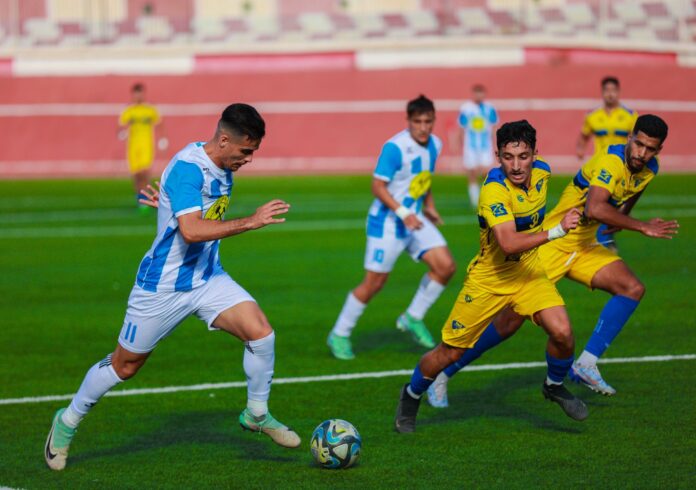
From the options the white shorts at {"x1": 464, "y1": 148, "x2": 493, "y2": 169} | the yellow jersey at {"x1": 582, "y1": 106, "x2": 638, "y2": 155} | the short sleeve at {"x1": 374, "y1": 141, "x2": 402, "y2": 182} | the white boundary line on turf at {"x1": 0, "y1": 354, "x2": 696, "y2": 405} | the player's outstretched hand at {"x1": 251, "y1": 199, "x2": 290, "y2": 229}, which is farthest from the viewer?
the white shorts at {"x1": 464, "y1": 148, "x2": 493, "y2": 169}

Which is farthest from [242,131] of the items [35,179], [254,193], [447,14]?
[447,14]

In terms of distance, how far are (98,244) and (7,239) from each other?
199cm

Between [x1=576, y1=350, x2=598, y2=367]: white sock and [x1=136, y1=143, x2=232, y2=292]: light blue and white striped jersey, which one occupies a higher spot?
[x1=136, y1=143, x2=232, y2=292]: light blue and white striped jersey

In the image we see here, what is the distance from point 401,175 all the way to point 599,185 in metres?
2.72

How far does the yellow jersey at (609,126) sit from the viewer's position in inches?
663

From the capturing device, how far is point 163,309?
697 cm

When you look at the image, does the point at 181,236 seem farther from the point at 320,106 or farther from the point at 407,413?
the point at 320,106

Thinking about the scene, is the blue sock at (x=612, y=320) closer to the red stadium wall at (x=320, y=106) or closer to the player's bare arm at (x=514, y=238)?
the player's bare arm at (x=514, y=238)

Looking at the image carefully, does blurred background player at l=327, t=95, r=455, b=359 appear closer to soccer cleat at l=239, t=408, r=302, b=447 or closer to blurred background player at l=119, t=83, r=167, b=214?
soccer cleat at l=239, t=408, r=302, b=447

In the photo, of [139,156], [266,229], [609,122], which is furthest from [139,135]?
[609,122]

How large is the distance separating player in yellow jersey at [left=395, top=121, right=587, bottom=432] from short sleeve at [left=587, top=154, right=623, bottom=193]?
2.97 ft

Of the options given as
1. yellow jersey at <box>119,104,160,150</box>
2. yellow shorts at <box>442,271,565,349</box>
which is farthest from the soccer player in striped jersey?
yellow jersey at <box>119,104,160,150</box>

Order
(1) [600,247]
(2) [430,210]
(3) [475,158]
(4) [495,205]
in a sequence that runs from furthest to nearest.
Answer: (3) [475,158], (2) [430,210], (1) [600,247], (4) [495,205]

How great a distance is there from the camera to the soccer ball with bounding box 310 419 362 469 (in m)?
6.89
